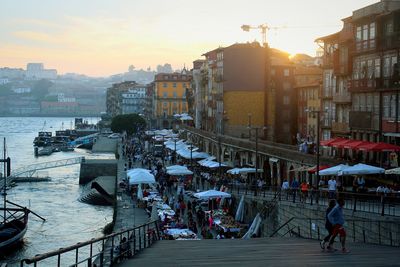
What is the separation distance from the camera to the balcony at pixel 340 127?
1559 inches

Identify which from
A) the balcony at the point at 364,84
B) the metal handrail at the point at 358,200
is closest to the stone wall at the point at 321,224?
the metal handrail at the point at 358,200

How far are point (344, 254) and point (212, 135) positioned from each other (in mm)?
A: 52638

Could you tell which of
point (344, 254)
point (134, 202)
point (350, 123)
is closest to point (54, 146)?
point (134, 202)

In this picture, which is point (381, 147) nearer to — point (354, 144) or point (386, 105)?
point (354, 144)

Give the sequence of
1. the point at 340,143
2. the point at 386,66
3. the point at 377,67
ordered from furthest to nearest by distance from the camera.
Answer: the point at 377,67
the point at 340,143
the point at 386,66

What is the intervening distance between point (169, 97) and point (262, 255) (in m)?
124

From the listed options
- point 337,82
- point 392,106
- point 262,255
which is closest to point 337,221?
point 262,255

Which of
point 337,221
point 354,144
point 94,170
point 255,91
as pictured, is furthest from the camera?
point 94,170

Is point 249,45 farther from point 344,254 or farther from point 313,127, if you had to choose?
point 344,254

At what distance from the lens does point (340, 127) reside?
4059cm

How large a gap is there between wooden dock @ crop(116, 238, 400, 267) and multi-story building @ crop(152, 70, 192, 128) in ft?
396

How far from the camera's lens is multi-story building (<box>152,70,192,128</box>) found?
137750 mm

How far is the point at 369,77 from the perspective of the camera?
3497 centimetres

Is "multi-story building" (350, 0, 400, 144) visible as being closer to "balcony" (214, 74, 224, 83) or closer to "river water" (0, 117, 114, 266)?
"river water" (0, 117, 114, 266)
